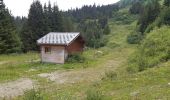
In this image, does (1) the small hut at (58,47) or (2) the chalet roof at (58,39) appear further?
(2) the chalet roof at (58,39)

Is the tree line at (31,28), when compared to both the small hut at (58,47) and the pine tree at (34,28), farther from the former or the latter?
the small hut at (58,47)

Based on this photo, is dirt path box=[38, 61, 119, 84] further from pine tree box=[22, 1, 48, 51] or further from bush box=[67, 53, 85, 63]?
pine tree box=[22, 1, 48, 51]

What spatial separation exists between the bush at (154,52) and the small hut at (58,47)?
9.48 meters

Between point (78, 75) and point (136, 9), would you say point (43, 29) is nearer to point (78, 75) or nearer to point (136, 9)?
point (78, 75)

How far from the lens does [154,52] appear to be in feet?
89.2

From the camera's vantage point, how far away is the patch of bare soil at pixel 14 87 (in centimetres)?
1962

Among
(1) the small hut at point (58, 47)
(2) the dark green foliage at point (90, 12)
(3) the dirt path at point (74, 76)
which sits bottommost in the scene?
(3) the dirt path at point (74, 76)

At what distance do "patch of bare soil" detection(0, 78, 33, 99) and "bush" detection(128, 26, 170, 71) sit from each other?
8012mm

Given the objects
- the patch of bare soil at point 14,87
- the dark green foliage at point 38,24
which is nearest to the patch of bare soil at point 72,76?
the patch of bare soil at point 14,87

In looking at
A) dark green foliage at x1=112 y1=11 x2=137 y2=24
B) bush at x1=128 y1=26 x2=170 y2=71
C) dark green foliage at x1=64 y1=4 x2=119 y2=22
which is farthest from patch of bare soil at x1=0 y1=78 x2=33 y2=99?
dark green foliage at x1=64 y1=4 x2=119 y2=22

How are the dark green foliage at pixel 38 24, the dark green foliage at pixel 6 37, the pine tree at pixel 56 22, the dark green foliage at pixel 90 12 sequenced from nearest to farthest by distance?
1. the dark green foliage at pixel 6 37
2. the dark green foliage at pixel 38 24
3. the pine tree at pixel 56 22
4. the dark green foliage at pixel 90 12

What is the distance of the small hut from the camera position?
36062 mm

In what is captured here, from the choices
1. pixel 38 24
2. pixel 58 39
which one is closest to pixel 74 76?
pixel 58 39

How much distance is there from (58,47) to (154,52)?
12550mm
